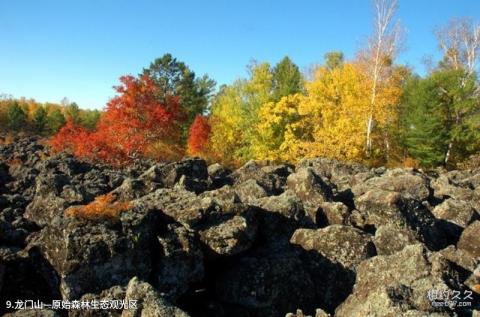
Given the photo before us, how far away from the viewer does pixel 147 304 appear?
20.9ft

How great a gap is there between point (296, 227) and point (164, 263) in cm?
378

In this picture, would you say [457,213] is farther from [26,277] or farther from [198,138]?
[198,138]

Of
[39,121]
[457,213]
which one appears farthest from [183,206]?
[39,121]

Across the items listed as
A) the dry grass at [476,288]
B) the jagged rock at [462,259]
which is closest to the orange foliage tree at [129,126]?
the jagged rock at [462,259]

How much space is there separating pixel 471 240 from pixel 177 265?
288 inches

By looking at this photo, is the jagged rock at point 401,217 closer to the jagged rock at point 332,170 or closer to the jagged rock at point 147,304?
the jagged rock at point 147,304

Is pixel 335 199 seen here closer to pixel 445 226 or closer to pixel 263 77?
pixel 445 226

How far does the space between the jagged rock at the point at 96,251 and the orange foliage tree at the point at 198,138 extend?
107ft

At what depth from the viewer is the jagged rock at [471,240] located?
10609 mm

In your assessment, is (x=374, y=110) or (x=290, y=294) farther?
(x=374, y=110)

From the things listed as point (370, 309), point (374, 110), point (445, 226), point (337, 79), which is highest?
point (337, 79)

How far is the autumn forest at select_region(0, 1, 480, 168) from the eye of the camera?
30.7 m

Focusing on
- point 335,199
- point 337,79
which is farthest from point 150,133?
point 335,199

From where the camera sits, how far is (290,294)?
327 inches
